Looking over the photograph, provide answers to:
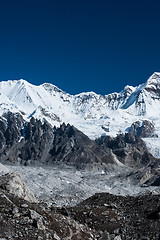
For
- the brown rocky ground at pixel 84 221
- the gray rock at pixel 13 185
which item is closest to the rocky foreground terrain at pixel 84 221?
the brown rocky ground at pixel 84 221

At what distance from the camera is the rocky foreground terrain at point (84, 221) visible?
24.0 metres

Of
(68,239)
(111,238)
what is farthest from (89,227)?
(68,239)

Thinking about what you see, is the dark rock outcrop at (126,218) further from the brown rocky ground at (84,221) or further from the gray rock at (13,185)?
the gray rock at (13,185)

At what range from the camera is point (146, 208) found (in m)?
34.3

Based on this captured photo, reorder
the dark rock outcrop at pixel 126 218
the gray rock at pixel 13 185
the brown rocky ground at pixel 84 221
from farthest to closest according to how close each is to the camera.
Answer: the gray rock at pixel 13 185, the dark rock outcrop at pixel 126 218, the brown rocky ground at pixel 84 221

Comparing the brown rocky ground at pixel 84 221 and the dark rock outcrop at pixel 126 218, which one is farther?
the dark rock outcrop at pixel 126 218

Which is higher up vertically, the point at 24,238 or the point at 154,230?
the point at 154,230

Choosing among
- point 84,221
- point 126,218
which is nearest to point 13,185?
point 84,221

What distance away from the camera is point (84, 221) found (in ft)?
104

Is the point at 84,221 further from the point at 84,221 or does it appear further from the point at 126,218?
the point at 126,218

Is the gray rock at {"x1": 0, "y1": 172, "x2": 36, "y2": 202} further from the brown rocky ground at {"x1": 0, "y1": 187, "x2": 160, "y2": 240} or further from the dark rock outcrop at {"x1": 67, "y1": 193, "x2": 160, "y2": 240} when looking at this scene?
the brown rocky ground at {"x1": 0, "y1": 187, "x2": 160, "y2": 240}

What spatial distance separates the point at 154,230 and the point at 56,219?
26.1ft

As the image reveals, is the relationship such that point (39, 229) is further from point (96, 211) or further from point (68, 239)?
point (96, 211)

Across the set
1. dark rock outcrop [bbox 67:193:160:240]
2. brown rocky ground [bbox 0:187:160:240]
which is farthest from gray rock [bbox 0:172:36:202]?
brown rocky ground [bbox 0:187:160:240]
